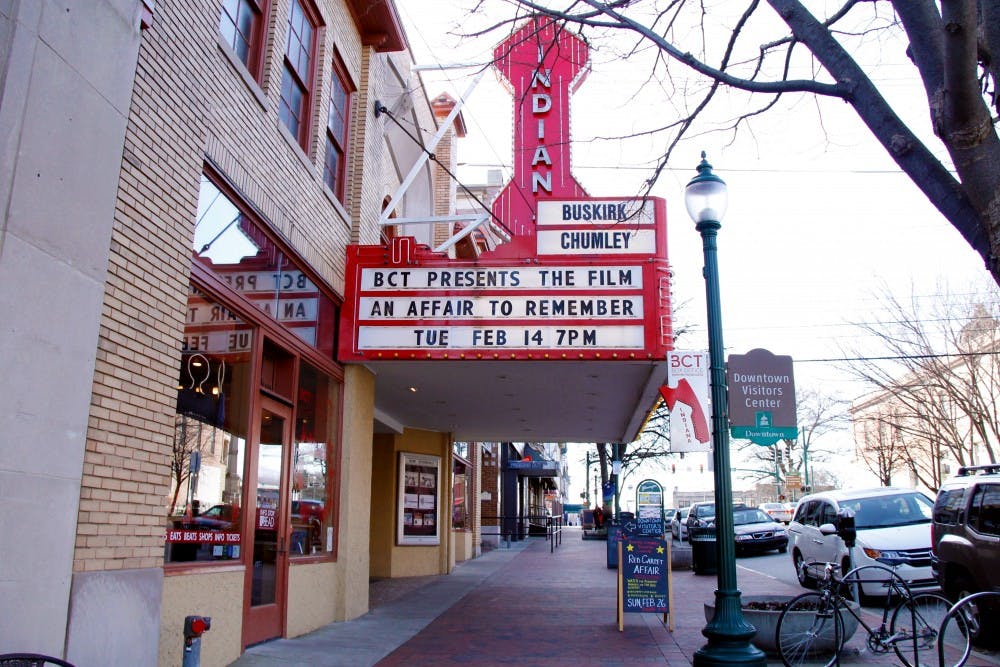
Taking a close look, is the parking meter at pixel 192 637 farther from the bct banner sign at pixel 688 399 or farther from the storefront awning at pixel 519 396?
the storefront awning at pixel 519 396

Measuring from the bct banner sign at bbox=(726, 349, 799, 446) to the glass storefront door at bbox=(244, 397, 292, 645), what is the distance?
479 centimetres

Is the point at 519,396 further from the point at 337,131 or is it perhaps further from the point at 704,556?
the point at 704,556

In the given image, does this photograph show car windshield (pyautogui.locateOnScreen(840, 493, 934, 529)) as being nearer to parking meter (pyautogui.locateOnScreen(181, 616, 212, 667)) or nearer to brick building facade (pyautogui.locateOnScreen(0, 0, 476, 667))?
brick building facade (pyautogui.locateOnScreen(0, 0, 476, 667))

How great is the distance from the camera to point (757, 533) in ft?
74.7

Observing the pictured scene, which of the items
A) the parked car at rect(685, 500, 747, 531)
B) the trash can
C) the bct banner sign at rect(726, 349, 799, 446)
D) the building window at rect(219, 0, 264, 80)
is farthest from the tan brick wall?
the parked car at rect(685, 500, 747, 531)

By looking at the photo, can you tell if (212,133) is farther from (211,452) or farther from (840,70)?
(840,70)

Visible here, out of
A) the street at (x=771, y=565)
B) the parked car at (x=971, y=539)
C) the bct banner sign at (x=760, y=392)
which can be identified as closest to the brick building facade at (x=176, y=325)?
the bct banner sign at (x=760, y=392)

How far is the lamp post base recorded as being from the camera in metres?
6.21

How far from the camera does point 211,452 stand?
24.4ft

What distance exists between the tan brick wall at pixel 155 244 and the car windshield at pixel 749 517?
61.5 ft

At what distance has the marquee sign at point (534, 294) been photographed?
420 inches

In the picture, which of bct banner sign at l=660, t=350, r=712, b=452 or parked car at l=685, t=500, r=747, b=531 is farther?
parked car at l=685, t=500, r=747, b=531

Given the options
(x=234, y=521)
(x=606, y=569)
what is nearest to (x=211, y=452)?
(x=234, y=521)

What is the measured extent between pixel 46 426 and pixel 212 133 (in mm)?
3406
